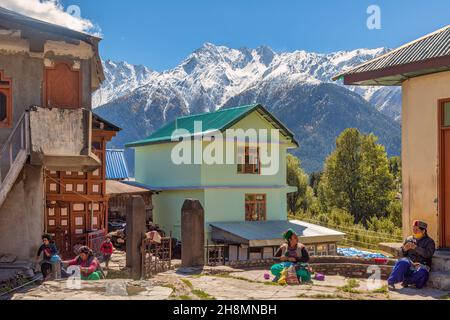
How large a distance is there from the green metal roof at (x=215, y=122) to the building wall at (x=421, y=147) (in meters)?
20.6

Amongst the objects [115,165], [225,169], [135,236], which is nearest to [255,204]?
[225,169]

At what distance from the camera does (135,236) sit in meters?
15.0

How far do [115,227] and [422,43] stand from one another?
21549 mm

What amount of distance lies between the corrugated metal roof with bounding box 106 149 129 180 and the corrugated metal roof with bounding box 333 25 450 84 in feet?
89.0

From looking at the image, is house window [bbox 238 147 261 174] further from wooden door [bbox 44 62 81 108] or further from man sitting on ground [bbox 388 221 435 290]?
man sitting on ground [bbox 388 221 435 290]

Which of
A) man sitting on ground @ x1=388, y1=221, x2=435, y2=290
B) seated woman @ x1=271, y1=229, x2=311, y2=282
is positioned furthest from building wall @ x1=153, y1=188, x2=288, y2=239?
man sitting on ground @ x1=388, y1=221, x2=435, y2=290

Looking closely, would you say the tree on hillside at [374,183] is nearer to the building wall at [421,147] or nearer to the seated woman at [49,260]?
the building wall at [421,147]

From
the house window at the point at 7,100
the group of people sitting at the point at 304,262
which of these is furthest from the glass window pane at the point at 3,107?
the group of people sitting at the point at 304,262

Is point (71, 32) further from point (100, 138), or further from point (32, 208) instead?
point (100, 138)

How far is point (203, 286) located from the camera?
1217 cm

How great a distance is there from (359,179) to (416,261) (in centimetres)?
5365

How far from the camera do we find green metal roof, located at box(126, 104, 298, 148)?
114 feet
